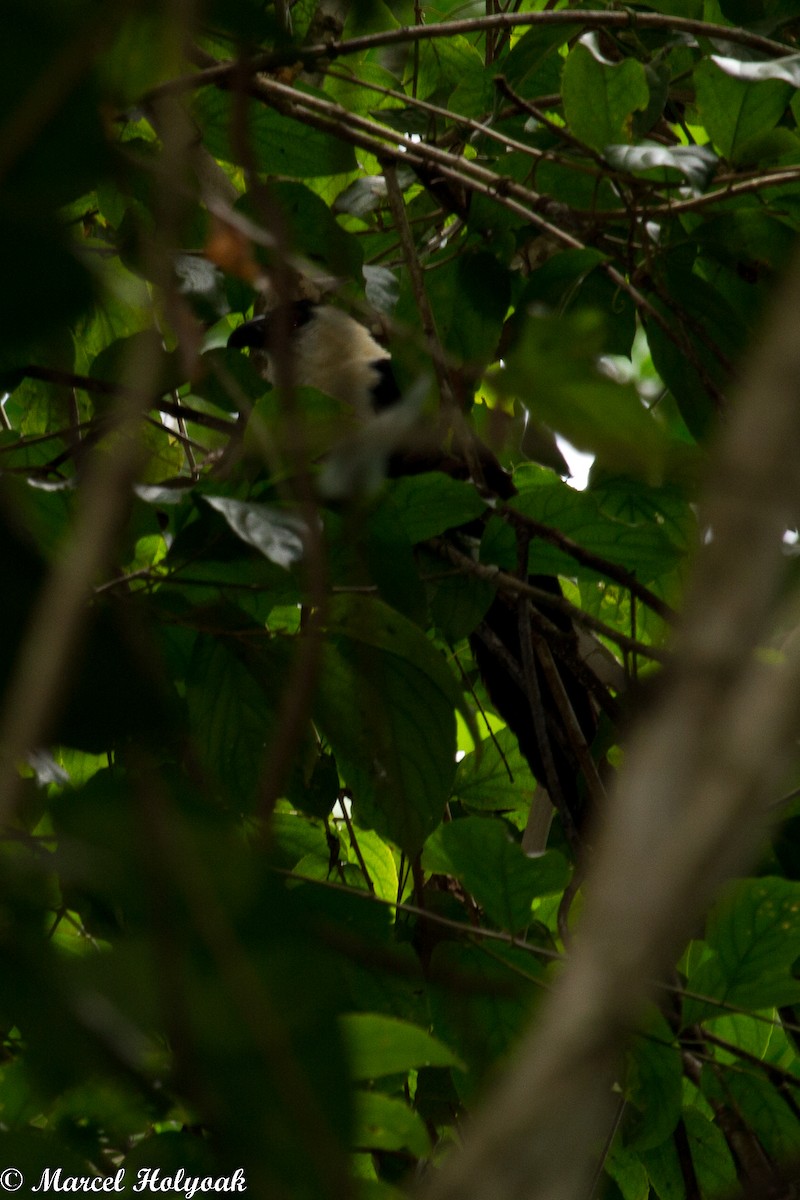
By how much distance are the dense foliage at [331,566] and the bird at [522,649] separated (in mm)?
59

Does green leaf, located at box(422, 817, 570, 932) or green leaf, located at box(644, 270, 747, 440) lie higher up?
green leaf, located at box(644, 270, 747, 440)

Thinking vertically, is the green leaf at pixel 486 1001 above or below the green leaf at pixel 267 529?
below

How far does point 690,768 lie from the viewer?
0.66 ft

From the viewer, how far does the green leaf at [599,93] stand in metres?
1.04

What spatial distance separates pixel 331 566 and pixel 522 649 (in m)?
0.30

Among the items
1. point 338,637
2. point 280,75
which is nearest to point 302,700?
point 338,637

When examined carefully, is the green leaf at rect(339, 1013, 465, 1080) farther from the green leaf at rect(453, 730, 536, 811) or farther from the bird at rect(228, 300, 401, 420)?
the bird at rect(228, 300, 401, 420)

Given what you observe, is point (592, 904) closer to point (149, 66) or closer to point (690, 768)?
point (690, 768)

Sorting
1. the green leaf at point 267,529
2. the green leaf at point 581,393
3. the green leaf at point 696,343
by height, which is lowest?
the green leaf at point 696,343

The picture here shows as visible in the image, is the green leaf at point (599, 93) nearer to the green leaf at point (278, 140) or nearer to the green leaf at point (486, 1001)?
the green leaf at point (278, 140)

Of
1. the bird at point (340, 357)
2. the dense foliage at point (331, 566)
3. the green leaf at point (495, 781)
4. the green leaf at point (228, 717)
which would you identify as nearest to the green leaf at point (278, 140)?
the dense foliage at point (331, 566)

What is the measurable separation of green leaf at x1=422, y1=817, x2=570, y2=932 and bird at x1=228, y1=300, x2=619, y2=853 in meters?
0.21

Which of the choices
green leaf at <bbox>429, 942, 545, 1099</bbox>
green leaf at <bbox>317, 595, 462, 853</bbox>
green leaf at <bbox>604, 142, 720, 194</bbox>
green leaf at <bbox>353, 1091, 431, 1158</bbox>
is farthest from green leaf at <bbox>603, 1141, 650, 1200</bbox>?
green leaf at <bbox>604, 142, 720, 194</bbox>

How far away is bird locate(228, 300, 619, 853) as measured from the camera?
114 centimetres
